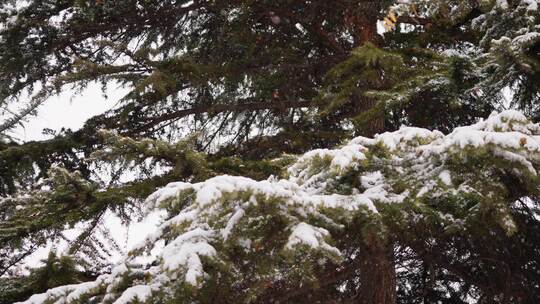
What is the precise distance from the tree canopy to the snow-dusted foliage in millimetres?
11

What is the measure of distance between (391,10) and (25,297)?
401 centimetres

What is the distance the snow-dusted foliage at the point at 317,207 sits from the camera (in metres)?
2.71

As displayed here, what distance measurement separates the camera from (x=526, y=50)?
13.1 feet

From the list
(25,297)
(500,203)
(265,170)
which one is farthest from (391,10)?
(25,297)

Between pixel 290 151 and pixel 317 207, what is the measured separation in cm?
418

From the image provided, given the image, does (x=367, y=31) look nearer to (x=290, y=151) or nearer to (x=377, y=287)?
(x=290, y=151)

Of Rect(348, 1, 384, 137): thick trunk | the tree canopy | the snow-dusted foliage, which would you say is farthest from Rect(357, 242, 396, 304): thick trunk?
the snow-dusted foliage

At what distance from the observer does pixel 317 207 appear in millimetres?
2838

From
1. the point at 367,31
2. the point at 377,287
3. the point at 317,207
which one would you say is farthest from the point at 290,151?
the point at 317,207

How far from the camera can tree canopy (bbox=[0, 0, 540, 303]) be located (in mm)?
2844

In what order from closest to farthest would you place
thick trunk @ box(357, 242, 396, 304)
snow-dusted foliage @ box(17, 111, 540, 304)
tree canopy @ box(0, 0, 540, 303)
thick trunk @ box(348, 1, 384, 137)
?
snow-dusted foliage @ box(17, 111, 540, 304), tree canopy @ box(0, 0, 540, 303), thick trunk @ box(357, 242, 396, 304), thick trunk @ box(348, 1, 384, 137)

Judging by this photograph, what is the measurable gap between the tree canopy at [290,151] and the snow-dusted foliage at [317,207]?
0.01 metres

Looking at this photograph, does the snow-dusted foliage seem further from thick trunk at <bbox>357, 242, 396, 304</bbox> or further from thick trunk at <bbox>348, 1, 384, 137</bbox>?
thick trunk at <bbox>348, 1, 384, 137</bbox>

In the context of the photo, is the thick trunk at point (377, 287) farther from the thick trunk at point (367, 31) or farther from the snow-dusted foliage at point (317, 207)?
the snow-dusted foliage at point (317, 207)
